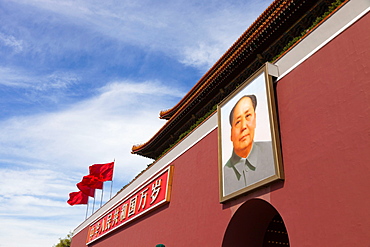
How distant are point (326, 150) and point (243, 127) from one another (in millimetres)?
1873

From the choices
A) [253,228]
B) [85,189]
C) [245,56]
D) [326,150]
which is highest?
[85,189]

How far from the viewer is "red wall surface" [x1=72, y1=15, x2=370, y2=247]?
13.5 ft

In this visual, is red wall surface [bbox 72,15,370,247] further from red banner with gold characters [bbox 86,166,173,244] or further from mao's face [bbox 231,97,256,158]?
red banner with gold characters [bbox 86,166,173,244]

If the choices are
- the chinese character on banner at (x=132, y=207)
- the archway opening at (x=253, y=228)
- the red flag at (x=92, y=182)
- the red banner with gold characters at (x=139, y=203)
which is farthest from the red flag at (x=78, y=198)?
the archway opening at (x=253, y=228)

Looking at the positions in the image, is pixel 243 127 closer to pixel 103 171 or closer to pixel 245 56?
pixel 245 56

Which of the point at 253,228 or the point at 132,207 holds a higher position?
the point at 132,207

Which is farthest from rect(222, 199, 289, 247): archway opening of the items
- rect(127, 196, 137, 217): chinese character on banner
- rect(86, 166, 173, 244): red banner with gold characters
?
rect(127, 196, 137, 217): chinese character on banner

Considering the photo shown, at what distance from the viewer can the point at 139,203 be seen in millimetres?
10477

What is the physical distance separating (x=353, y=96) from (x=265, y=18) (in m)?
2.87

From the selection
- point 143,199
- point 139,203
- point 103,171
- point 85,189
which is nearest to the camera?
point 143,199

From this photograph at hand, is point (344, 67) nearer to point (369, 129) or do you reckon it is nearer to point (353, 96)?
point (353, 96)

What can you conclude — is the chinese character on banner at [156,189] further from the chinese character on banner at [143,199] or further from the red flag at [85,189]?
the red flag at [85,189]

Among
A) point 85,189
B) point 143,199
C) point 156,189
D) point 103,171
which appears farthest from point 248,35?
point 85,189

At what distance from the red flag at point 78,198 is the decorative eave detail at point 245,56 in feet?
31.0
